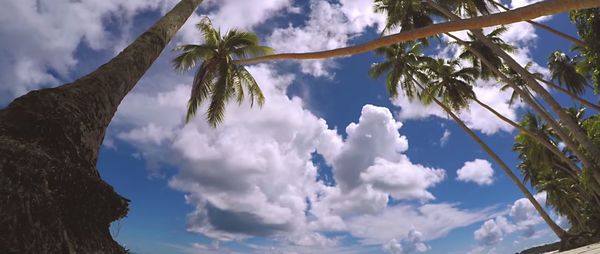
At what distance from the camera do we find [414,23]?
20.2 metres

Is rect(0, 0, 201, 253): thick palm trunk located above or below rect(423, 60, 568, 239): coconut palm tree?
below

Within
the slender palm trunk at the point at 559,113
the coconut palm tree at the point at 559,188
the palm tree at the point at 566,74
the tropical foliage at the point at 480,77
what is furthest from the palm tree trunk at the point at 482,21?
the coconut palm tree at the point at 559,188

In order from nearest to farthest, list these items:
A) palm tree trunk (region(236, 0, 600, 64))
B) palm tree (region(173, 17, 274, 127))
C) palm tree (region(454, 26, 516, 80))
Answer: palm tree trunk (region(236, 0, 600, 64))
palm tree (region(173, 17, 274, 127))
palm tree (region(454, 26, 516, 80))

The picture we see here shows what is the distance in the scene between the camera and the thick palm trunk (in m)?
1.86

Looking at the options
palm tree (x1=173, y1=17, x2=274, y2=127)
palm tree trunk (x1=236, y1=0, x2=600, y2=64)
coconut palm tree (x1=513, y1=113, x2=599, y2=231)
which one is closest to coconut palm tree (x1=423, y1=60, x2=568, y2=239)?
coconut palm tree (x1=513, y1=113, x2=599, y2=231)

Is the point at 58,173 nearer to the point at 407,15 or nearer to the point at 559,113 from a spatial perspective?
the point at 559,113

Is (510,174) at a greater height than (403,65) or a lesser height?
lesser

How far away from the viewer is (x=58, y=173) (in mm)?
2264

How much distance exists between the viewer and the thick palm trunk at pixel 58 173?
186 cm

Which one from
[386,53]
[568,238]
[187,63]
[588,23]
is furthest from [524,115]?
[187,63]

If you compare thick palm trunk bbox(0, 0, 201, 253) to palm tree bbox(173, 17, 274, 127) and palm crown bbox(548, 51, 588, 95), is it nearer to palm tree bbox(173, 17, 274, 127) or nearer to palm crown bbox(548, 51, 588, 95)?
palm tree bbox(173, 17, 274, 127)

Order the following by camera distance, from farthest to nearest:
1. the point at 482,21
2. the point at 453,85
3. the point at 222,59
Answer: the point at 453,85, the point at 222,59, the point at 482,21

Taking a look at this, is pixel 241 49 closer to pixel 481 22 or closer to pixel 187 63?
pixel 187 63

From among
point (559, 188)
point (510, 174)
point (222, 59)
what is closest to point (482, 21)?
point (222, 59)
